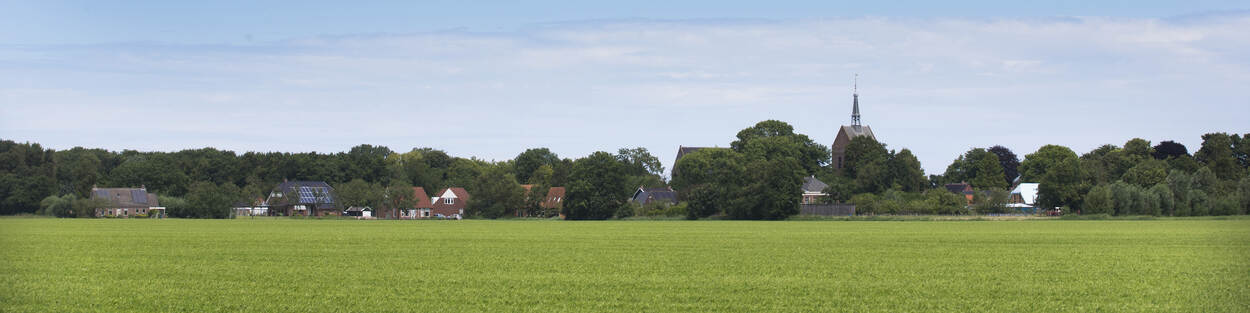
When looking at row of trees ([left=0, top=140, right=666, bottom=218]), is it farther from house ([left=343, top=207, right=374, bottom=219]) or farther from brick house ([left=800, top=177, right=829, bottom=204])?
brick house ([left=800, top=177, right=829, bottom=204])

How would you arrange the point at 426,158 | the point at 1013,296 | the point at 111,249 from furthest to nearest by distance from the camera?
1. the point at 426,158
2. the point at 111,249
3. the point at 1013,296

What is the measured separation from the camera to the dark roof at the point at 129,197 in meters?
121

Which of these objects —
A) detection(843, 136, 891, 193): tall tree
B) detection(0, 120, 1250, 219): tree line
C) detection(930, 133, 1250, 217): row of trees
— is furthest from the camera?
detection(843, 136, 891, 193): tall tree

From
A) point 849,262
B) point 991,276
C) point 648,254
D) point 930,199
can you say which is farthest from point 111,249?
point 930,199

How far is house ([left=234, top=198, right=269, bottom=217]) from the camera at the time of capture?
133038 millimetres

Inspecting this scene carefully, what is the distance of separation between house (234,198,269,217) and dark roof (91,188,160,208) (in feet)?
29.9

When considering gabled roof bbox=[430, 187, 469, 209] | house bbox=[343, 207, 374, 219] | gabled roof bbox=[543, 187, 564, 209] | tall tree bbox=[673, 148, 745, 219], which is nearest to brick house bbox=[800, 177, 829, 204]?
gabled roof bbox=[543, 187, 564, 209]

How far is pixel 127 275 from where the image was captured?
2166cm

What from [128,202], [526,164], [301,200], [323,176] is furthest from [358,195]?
[526,164]

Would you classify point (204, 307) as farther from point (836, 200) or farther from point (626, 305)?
point (836, 200)

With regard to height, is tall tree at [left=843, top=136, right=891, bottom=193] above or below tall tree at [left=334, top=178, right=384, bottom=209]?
above

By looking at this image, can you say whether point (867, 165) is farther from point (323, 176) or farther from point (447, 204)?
point (323, 176)

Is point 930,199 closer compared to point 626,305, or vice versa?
point 626,305

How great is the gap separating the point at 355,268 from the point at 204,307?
7843mm
